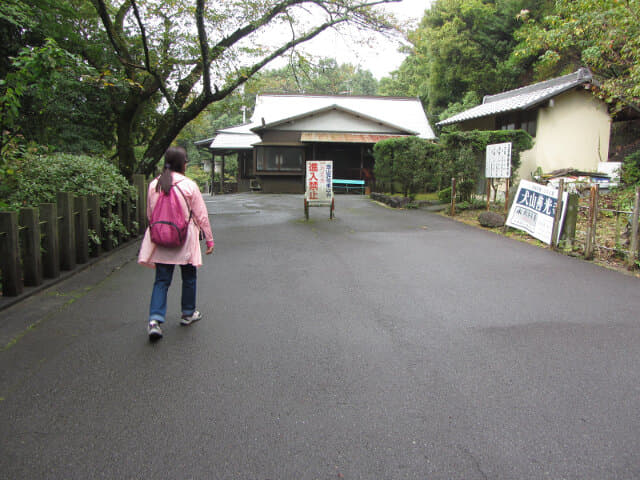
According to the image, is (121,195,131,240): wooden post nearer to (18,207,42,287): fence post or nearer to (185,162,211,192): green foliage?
(18,207,42,287): fence post

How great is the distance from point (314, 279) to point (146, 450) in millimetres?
4296

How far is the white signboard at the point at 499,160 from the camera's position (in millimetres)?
12797

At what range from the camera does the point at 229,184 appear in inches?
1355

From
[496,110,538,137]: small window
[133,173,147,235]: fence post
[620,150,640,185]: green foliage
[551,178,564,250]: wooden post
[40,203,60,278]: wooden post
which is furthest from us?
[496,110,538,137]: small window

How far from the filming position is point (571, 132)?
1845cm

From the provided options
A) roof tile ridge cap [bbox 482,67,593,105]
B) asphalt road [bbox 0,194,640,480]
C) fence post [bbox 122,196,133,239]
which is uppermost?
roof tile ridge cap [bbox 482,67,593,105]

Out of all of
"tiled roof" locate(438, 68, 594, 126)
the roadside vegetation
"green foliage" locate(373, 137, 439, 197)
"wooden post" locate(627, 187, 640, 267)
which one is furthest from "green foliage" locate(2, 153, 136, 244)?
"tiled roof" locate(438, 68, 594, 126)

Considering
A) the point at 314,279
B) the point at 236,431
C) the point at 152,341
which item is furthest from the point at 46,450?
the point at 314,279

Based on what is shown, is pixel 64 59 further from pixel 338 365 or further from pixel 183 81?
pixel 183 81

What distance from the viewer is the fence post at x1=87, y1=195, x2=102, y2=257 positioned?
7750mm

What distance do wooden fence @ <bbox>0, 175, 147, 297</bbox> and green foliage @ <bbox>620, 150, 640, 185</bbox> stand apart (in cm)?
1604

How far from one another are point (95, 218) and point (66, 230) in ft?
3.61

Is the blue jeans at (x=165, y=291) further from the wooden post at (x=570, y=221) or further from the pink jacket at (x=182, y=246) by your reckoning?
the wooden post at (x=570, y=221)

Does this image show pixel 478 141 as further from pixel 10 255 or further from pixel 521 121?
pixel 10 255
